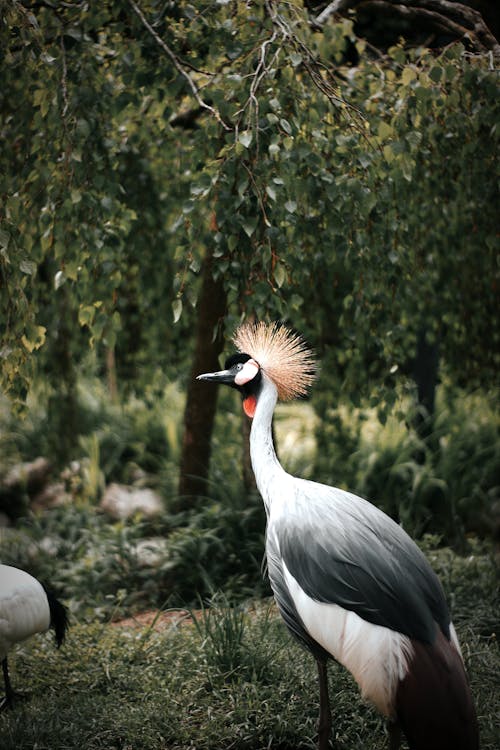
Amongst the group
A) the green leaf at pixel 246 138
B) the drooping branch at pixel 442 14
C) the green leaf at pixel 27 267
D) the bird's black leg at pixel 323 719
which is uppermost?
the drooping branch at pixel 442 14

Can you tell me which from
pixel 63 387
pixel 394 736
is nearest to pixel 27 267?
pixel 394 736

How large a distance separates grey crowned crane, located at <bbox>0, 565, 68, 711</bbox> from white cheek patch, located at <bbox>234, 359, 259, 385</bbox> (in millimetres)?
1210

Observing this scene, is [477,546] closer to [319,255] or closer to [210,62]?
[319,255]

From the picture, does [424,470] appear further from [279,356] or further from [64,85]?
[64,85]

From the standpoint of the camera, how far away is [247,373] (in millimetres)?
2863

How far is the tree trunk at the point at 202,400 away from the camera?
4527 millimetres

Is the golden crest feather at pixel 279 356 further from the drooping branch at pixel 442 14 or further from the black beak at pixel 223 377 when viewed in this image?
the drooping branch at pixel 442 14

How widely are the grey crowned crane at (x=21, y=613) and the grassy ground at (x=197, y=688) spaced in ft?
0.64

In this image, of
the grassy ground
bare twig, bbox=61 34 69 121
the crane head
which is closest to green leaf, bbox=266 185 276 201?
the crane head

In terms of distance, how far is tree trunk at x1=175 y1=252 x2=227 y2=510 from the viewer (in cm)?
453

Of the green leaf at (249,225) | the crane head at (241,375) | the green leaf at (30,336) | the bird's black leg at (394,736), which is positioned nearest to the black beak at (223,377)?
the crane head at (241,375)

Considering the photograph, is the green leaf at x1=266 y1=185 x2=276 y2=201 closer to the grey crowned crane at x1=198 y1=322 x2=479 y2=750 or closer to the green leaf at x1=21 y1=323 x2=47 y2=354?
the grey crowned crane at x1=198 y1=322 x2=479 y2=750

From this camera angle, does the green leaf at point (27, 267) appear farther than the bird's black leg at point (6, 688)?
No

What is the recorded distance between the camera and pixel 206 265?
4426 mm
